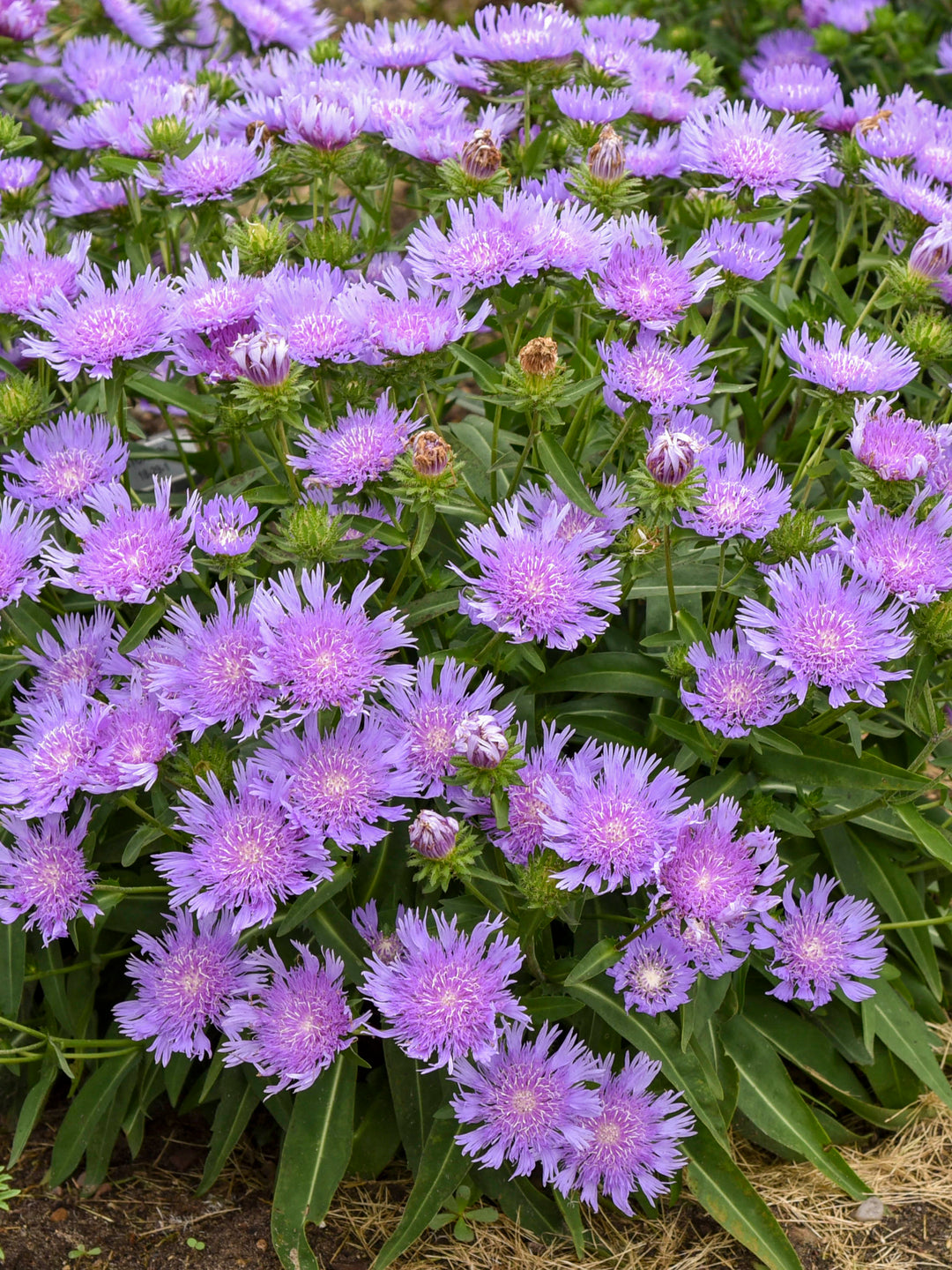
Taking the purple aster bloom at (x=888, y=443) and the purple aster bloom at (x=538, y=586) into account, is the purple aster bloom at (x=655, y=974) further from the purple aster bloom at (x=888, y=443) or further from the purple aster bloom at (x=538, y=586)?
the purple aster bloom at (x=888, y=443)

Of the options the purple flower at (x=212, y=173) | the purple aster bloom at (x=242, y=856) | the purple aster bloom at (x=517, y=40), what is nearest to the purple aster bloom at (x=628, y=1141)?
the purple aster bloom at (x=242, y=856)

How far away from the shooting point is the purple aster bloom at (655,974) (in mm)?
2334

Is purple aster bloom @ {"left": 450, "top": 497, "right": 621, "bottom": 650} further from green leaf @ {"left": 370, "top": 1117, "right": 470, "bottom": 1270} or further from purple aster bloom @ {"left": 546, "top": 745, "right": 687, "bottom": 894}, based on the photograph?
green leaf @ {"left": 370, "top": 1117, "right": 470, "bottom": 1270}

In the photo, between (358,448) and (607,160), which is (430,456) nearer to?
(358,448)

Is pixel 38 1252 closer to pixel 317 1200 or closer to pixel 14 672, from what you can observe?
pixel 317 1200

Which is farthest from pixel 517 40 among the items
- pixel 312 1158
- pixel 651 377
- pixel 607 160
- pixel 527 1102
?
pixel 312 1158

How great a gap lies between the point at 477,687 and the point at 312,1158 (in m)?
0.99

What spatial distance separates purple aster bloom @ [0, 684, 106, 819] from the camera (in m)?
2.32

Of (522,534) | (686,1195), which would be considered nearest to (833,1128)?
(686,1195)

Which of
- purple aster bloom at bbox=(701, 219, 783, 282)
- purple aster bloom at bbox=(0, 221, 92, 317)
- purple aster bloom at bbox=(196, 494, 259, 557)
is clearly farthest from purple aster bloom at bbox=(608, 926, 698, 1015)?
purple aster bloom at bbox=(0, 221, 92, 317)

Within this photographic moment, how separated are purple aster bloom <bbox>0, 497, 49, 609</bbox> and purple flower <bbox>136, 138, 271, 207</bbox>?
0.93 m

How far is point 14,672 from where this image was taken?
8.84 ft

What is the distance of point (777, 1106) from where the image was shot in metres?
2.62

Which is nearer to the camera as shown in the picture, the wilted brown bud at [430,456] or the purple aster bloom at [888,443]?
the wilted brown bud at [430,456]
